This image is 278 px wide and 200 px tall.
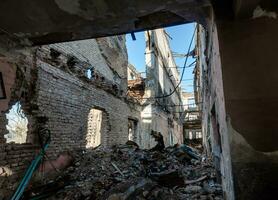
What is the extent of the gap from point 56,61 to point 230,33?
4.55 m

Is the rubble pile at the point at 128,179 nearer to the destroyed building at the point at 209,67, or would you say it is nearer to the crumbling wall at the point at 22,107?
the crumbling wall at the point at 22,107

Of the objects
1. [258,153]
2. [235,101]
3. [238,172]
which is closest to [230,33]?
[235,101]

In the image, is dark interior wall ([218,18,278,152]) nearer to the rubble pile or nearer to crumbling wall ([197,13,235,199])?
crumbling wall ([197,13,235,199])

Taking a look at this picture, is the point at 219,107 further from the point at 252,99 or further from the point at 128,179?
the point at 128,179

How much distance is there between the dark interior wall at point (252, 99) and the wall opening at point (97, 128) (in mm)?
6624

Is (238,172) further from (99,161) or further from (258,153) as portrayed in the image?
(99,161)

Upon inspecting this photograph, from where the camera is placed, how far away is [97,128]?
8695mm

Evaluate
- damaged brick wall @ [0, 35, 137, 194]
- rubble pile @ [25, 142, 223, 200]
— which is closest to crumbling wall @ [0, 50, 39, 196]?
damaged brick wall @ [0, 35, 137, 194]

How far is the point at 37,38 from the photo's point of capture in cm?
393

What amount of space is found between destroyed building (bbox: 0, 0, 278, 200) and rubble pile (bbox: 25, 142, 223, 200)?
71cm


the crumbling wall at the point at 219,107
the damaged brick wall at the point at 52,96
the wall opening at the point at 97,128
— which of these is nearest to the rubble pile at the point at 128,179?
the damaged brick wall at the point at 52,96

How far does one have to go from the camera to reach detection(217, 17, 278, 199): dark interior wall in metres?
2.15

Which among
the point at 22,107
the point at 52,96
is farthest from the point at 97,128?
the point at 22,107

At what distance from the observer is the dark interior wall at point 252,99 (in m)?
2.15
